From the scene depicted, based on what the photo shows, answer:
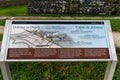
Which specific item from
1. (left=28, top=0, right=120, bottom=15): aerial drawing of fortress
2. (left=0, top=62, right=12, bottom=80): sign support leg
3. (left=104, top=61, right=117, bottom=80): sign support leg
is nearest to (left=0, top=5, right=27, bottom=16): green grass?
(left=28, top=0, right=120, bottom=15): aerial drawing of fortress

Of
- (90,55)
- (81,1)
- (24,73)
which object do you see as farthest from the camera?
(81,1)

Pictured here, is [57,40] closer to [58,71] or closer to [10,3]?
[58,71]

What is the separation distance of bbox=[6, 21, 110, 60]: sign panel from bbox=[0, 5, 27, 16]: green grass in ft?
21.4

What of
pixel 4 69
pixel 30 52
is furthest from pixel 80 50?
pixel 4 69

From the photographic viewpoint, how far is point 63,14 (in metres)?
12.4

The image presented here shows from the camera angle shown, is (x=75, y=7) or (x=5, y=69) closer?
(x=5, y=69)

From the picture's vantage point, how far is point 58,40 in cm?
572

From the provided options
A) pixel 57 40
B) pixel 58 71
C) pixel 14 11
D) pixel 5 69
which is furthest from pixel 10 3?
pixel 57 40

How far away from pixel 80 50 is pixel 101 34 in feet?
1.52

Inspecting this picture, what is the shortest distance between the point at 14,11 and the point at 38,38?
7221mm

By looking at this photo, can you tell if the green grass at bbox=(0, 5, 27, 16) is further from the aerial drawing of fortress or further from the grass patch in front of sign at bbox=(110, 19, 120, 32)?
the grass patch in front of sign at bbox=(110, 19, 120, 32)

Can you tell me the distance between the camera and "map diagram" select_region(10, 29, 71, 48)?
5672 millimetres

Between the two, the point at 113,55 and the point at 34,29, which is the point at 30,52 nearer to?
the point at 34,29

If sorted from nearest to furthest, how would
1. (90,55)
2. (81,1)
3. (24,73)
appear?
(90,55) < (24,73) < (81,1)
